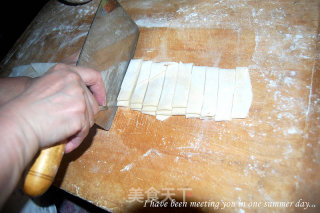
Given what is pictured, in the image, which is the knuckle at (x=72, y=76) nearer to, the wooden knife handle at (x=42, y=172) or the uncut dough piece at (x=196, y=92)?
the wooden knife handle at (x=42, y=172)

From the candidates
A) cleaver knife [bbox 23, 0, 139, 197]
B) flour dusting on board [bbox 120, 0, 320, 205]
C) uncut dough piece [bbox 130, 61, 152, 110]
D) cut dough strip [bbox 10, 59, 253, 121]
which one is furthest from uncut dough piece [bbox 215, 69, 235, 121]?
cleaver knife [bbox 23, 0, 139, 197]

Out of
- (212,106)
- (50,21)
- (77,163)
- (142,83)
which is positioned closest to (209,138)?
(212,106)

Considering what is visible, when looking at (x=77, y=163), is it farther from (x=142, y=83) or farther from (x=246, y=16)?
(x=246, y=16)

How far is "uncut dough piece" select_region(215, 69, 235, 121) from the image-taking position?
1.48m

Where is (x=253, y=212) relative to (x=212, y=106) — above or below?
below

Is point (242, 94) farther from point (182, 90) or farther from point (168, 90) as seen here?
point (168, 90)

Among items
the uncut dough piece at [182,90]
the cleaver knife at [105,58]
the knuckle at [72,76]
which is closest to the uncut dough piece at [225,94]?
the uncut dough piece at [182,90]

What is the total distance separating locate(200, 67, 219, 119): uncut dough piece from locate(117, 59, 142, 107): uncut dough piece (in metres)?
0.56

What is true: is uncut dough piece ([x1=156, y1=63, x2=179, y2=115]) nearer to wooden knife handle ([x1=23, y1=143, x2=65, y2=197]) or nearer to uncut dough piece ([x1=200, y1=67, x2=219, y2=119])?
uncut dough piece ([x1=200, y1=67, x2=219, y2=119])

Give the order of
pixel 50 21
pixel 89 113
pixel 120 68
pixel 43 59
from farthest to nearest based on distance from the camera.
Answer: pixel 50 21 → pixel 43 59 → pixel 120 68 → pixel 89 113

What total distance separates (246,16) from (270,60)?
478 mm

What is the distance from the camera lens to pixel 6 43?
134 inches

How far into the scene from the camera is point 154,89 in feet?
5.42

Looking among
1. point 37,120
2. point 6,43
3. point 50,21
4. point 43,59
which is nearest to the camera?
point 37,120
